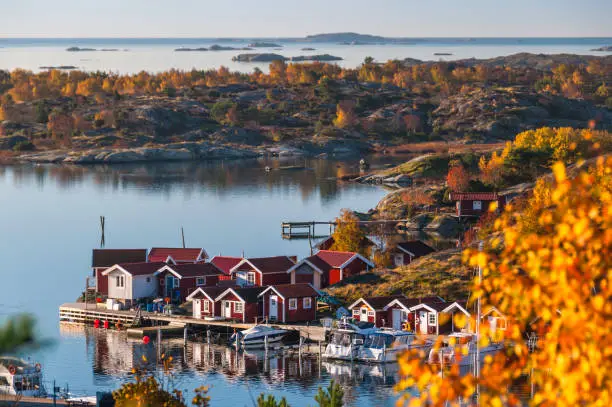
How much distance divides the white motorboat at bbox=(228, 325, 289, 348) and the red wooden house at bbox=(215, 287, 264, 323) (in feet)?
6.43

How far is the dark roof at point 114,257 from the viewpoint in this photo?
50156mm

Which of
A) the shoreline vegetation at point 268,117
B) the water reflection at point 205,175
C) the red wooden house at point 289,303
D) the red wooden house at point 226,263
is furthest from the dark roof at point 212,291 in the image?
the shoreline vegetation at point 268,117

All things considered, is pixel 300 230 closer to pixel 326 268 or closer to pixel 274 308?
pixel 326 268

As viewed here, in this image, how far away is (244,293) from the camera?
4488 centimetres

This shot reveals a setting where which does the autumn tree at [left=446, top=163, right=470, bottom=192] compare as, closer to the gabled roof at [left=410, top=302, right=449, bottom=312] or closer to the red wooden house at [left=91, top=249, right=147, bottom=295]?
the red wooden house at [left=91, top=249, right=147, bottom=295]

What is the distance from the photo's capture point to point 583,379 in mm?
8344

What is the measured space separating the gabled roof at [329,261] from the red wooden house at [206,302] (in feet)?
15.1

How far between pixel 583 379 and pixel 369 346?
3211 cm

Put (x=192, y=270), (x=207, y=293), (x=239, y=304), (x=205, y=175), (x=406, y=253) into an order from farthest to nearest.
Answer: (x=205, y=175), (x=406, y=253), (x=192, y=270), (x=207, y=293), (x=239, y=304)

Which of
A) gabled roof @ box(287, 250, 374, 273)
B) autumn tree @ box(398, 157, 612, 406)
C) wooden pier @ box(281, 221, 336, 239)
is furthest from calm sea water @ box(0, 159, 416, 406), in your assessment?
autumn tree @ box(398, 157, 612, 406)

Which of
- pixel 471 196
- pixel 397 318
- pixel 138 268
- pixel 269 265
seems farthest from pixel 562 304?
pixel 471 196

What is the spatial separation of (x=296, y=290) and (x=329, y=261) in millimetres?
5336

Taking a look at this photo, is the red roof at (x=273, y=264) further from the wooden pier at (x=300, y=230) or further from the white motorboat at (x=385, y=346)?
the wooden pier at (x=300, y=230)

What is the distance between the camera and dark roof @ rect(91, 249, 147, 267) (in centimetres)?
5016
